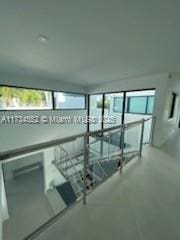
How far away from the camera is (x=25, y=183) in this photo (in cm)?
448

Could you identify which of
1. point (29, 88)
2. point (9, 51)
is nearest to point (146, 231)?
point (9, 51)

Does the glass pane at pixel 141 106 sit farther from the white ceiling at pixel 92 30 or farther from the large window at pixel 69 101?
the large window at pixel 69 101

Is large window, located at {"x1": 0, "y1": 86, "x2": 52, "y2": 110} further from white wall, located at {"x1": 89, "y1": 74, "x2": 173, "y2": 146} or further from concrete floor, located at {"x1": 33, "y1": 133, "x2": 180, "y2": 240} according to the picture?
concrete floor, located at {"x1": 33, "y1": 133, "x2": 180, "y2": 240}

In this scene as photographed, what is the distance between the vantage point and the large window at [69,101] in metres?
4.60

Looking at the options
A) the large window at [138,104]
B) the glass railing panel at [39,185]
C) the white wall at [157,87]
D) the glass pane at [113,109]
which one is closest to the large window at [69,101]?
the glass pane at [113,109]

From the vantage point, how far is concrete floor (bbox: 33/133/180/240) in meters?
1.13

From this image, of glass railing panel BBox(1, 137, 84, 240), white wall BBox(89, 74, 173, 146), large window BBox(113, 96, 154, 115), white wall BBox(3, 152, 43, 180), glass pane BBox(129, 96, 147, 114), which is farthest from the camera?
white wall BBox(3, 152, 43, 180)

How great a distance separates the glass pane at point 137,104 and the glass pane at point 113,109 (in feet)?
1.24

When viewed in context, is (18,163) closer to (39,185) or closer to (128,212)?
(39,185)

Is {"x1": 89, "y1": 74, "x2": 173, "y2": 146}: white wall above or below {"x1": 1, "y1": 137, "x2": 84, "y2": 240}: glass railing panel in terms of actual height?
above

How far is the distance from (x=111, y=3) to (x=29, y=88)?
3480 mm

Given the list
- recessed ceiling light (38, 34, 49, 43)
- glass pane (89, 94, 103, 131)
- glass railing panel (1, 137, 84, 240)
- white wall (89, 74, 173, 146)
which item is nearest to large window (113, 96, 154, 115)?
white wall (89, 74, 173, 146)

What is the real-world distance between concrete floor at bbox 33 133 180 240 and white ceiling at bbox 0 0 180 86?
6.57 feet

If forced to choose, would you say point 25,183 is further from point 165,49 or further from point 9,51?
point 165,49
